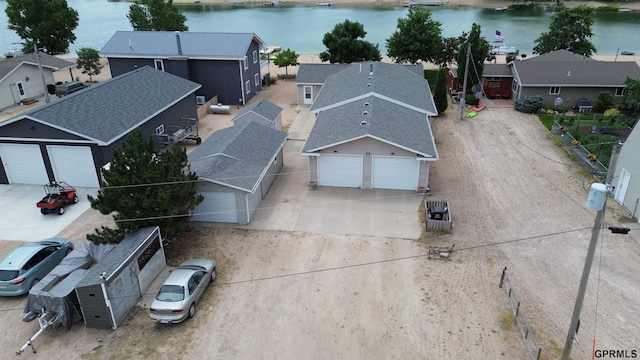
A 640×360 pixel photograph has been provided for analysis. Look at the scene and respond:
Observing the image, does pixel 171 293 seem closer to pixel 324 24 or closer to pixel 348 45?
pixel 348 45

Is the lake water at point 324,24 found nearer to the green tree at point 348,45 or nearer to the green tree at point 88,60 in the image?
the green tree at point 348,45

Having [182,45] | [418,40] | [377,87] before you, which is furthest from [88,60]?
[418,40]

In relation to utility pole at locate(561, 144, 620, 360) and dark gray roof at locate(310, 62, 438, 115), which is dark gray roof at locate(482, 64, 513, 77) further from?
utility pole at locate(561, 144, 620, 360)

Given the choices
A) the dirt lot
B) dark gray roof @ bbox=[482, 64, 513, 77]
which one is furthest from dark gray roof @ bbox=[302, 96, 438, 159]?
dark gray roof @ bbox=[482, 64, 513, 77]

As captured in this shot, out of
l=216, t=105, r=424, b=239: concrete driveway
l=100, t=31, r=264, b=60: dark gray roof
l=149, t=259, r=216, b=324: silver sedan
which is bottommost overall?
l=216, t=105, r=424, b=239: concrete driveway

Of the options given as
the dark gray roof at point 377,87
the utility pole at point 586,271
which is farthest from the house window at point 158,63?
the utility pole at point 586,271

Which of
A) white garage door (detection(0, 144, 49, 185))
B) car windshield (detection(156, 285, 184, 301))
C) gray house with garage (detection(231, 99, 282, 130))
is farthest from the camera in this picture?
gray house with garage (detection(231, 99, 282, 130))

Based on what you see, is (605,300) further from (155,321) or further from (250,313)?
(155,321)
